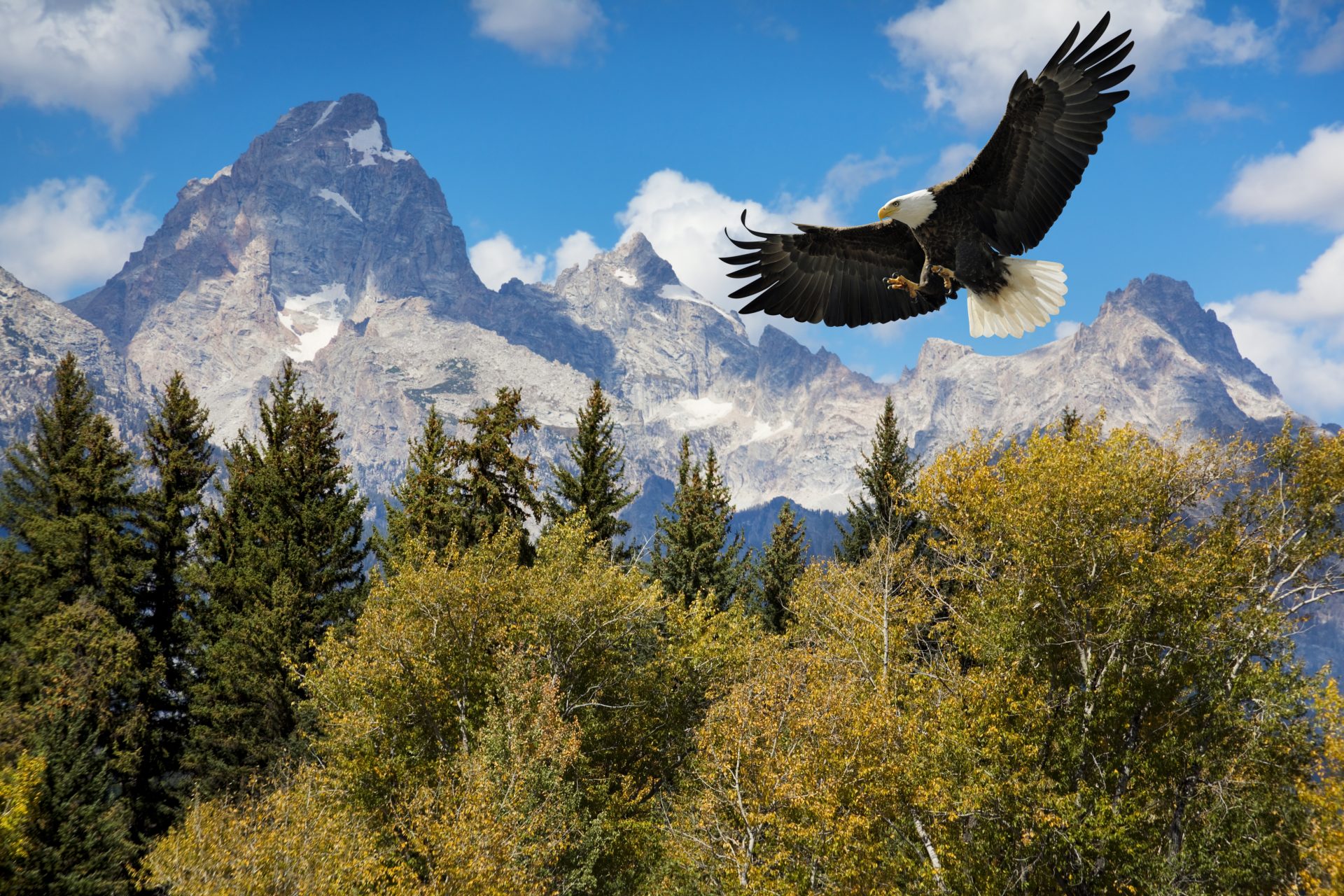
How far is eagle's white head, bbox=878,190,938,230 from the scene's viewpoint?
980 centimetres

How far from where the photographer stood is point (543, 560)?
30.6 m

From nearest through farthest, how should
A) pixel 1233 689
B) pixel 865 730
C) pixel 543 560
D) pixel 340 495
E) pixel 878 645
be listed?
pixel 1233 689 < pixel 865 730 < pixel 878 645 < pixel 543 560 < pixel 340 495

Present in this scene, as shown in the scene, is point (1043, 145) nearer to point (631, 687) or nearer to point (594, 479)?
point (631, 687)

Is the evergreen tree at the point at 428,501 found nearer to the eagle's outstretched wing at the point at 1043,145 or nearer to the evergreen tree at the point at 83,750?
the evergreen tree at the point at 83,750

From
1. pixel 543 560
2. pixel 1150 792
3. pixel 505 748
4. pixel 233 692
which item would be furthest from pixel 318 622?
pixel 1150 792

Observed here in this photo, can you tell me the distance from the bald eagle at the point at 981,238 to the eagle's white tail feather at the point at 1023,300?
12 mm

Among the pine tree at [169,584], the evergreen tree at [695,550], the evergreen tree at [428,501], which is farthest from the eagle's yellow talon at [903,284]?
the pine tree at [169,584]

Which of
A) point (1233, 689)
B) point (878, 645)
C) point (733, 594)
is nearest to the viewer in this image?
point (1233, 689)

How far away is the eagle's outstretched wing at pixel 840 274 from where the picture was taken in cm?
1088

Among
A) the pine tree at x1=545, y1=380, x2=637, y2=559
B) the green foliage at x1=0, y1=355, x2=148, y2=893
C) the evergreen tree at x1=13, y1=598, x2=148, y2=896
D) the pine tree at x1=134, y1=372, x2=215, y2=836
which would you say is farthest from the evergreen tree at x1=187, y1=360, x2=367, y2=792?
the pine tree at x1=545, y1=380, x2=637, y2=559

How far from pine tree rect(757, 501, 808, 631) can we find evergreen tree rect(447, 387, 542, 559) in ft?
56.5

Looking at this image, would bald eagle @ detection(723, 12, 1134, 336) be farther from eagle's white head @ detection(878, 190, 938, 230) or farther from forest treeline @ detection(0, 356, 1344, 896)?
forest treeline @ detection(0, 356, 1344, 896)

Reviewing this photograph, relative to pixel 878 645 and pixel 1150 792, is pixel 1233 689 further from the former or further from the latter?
pixel 878 645

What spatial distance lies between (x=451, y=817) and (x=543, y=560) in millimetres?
12573
